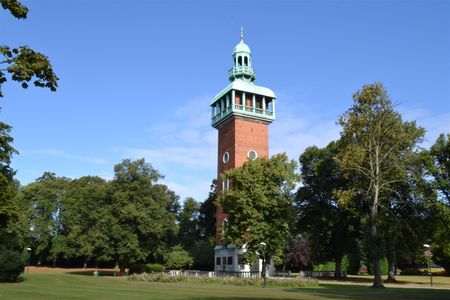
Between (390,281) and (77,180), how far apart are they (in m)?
51.8

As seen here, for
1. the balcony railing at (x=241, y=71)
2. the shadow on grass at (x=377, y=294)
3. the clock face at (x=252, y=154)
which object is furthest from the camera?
the balcony railing at (x=241, y=71)

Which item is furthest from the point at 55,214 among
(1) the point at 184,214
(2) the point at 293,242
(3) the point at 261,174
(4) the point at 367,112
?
(4) the point at 367,112

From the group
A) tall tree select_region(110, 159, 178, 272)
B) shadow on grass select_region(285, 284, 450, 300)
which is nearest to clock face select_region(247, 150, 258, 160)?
tall tree select_region(110, 159, 178, 272)

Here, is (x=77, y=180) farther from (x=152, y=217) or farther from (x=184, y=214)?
(x=152, y=217)

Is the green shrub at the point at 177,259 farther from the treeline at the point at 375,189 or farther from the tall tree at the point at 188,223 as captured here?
the treeline at the point at 375,189

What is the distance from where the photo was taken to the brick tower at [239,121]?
2013 inches

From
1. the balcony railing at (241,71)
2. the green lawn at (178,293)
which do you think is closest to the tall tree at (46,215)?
the balcony railing at (241,71)

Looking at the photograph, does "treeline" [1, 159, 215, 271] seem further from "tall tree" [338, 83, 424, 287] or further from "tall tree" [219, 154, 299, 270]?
"tall tree" [338, 83, 424, 287]

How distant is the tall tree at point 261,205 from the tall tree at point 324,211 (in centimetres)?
645

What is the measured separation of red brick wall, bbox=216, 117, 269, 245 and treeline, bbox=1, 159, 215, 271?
7498 millimetres

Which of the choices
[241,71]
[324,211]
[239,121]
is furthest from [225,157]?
[324,211]

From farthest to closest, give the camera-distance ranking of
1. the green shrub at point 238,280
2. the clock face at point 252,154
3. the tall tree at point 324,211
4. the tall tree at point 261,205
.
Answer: the clock face at point 252,154
the tall tree at point 324,211
the tall tree at point 261,205
the green shrub at point 238,280

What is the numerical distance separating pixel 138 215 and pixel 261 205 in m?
18.6

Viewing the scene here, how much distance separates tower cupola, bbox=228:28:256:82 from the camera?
56.1 m
